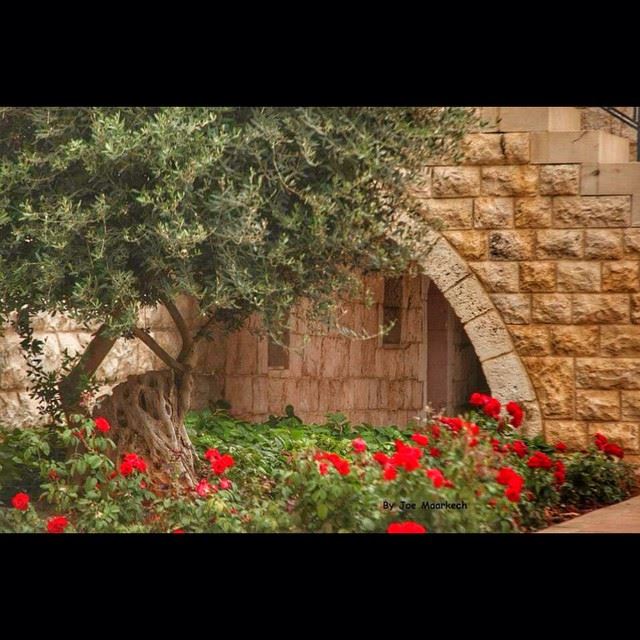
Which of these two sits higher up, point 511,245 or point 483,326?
point 511,245

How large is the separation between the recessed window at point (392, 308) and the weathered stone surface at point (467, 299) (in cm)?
48

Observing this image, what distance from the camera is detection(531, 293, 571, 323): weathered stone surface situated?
628 cm

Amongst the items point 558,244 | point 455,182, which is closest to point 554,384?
point 558,244

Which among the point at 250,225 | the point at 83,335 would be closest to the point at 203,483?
the point at 83,335

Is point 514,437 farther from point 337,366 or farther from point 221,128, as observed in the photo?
point 221,128

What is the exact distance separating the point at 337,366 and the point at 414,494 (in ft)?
3.44

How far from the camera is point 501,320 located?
652 centimetres

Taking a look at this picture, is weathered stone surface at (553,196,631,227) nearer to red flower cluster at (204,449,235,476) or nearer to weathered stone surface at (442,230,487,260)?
weathered stone surface at (442,230,487,260)

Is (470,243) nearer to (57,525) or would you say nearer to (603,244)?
(603,244)

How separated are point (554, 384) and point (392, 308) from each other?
1020mm

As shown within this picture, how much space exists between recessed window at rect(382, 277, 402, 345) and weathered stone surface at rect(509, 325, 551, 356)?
27.7 inches

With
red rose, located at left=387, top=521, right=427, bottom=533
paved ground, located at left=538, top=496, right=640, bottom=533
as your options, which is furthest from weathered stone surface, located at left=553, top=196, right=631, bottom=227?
red rose, located at left=387, top=521, right=427, bottom=533

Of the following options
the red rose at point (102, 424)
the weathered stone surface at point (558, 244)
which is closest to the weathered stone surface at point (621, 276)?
the weathered stone surface at point (558, 244)

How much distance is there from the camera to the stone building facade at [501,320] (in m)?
6.10
